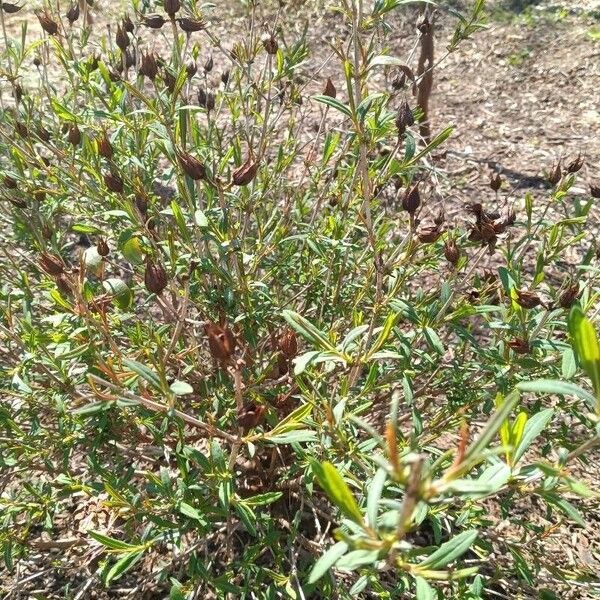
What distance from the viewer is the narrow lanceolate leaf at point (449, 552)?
42.0 inches

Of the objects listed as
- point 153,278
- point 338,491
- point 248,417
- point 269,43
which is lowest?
point 248,417

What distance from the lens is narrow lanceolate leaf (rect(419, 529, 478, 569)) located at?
42.0 inches

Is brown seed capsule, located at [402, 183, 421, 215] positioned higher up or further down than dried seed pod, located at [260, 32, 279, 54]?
further down

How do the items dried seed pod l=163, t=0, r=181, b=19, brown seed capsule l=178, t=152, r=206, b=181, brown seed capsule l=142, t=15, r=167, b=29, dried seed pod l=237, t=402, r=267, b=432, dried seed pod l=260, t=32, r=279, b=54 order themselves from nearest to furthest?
dried seed pod l=237, t=402, r=267, b=432 < brown seed capsule l=178, t=152, r=206, b=181 < dried seed pod l=163, t=0, r=181, b=19 < brown seed capsule l=142, t=15, r=167, b=29 < dried seed pod l=260, t=32, r=279, b=54

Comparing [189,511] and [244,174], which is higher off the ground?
[244,174]

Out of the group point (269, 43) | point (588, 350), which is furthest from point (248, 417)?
point (269, 43)

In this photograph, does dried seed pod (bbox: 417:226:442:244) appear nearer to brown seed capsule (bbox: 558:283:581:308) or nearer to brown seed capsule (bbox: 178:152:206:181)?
brown seed capsule (bbox: 558:283:581:308)

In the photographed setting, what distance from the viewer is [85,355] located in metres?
1.84

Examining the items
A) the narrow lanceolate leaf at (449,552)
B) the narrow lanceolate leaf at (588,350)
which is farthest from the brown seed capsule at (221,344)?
the narrow lanceolate leaf at (588,350)

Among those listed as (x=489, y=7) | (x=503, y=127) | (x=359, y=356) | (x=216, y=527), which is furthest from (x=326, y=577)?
(x=489, y=7)

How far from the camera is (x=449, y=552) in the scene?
1.12 metres

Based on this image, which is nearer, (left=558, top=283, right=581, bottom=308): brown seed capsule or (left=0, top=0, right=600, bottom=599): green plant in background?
(left=0, top=0, right=600, bottom=599): green plant in background

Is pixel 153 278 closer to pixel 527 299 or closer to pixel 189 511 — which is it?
pixel 189 511

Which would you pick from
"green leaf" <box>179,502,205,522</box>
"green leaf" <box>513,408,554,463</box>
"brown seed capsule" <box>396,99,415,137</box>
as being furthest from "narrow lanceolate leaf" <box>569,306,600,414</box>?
"green leaf" <box>179,502,205,522</box>
